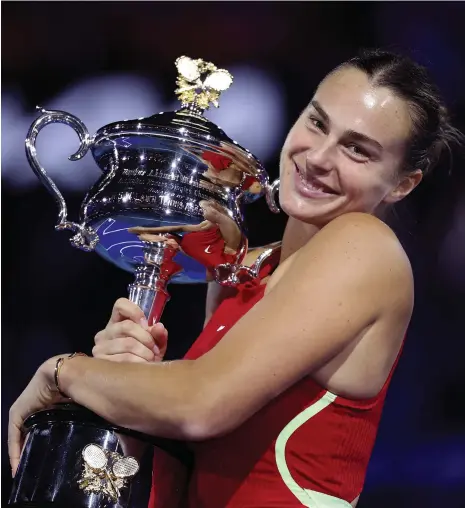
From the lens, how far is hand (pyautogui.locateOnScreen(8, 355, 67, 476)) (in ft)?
4.86

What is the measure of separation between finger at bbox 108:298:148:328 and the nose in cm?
35

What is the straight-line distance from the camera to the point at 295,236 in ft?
5.40

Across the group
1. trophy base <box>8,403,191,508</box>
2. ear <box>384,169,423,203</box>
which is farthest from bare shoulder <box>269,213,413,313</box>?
trophy base <box>8,403,191,508</box>

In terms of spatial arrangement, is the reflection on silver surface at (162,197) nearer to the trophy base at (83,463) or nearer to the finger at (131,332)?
the finger at (131,332)

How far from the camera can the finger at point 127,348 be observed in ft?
4.89

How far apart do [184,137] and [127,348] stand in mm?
353

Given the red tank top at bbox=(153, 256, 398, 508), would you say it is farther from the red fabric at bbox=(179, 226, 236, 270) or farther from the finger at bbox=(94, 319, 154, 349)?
the red fabric at bbox=(179, 226, 236, 270)

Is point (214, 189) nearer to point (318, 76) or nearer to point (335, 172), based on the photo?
point (335, 172)

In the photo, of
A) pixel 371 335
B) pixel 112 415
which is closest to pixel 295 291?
pixel 371 335

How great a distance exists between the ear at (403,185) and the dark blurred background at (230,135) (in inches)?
36.6

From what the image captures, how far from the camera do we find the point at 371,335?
139 cm

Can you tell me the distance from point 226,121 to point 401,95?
3.99ft

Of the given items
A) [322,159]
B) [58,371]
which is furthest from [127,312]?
[322,159]

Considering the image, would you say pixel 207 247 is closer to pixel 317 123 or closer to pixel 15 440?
pixel 317 123
